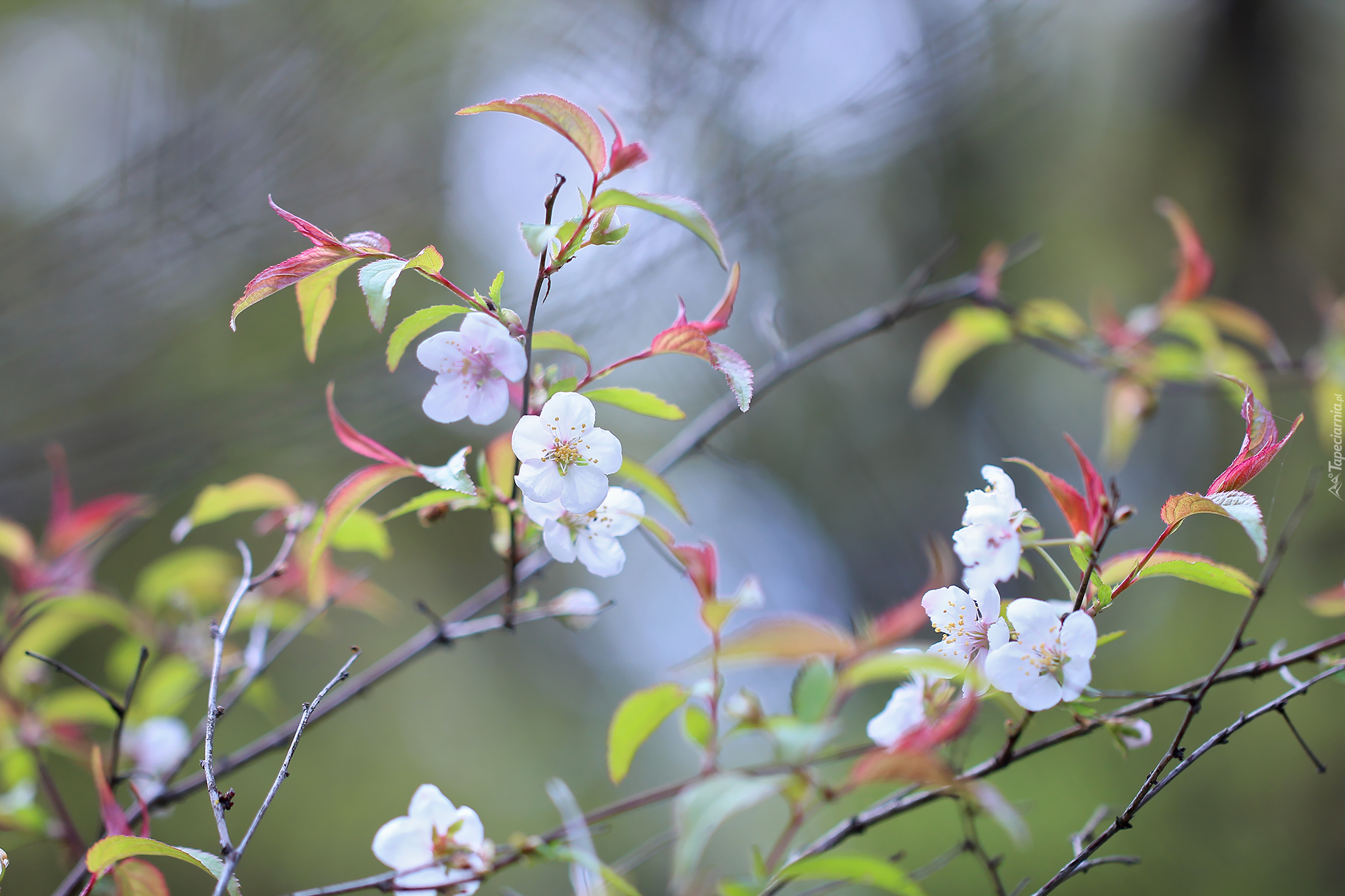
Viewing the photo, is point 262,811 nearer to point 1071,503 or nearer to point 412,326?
point 412,326

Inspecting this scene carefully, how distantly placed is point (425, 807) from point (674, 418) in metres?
0.23

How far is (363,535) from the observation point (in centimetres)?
49

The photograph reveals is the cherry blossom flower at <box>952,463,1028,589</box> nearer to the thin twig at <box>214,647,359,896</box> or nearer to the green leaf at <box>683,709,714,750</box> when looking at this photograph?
the green leaf at <box>683,709,714,750</box>

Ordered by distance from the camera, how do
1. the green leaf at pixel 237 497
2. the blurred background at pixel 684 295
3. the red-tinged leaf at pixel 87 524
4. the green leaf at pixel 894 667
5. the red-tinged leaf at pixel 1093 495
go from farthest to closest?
the blurred background at pixel 684 295, the red-tinged leaf at pixel 87 524, the green leaf at pixel 237 497, the red-tinged leaf at pixel 1093 495, the green leaf at pixel 894 667

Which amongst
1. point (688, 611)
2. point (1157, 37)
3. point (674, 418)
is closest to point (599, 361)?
point (688, 611)

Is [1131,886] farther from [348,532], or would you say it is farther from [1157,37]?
[1157,37]

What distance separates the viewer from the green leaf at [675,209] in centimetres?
30

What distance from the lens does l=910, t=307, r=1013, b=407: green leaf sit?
0.69 meters

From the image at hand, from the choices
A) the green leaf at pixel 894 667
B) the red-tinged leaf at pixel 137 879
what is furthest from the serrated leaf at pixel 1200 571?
the red-tinged leaf at pixel 137 879

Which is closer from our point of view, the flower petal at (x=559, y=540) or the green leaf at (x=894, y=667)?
the green leaf at (x=894, y=667)

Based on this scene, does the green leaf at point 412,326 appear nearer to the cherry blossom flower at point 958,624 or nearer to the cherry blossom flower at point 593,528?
the cherry blossom flower at point 593,528

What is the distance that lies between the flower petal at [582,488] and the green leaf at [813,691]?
127 millimetres

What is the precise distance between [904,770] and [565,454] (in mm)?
195

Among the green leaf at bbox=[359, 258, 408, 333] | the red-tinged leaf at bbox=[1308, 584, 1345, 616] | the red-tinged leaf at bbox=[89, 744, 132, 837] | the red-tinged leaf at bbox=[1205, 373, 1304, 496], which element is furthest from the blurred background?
the red-tinged leaf at bbox=[89, 744, 132, 837]
